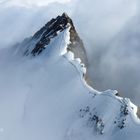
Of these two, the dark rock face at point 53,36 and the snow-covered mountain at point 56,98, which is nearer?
the snow-covered mountain at point 56,98

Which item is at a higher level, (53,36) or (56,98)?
(53,36)

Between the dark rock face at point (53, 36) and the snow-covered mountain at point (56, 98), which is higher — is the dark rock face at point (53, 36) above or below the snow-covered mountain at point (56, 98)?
above

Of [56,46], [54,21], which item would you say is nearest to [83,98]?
[56,46]

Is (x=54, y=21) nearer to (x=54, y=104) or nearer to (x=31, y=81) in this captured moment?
(x=31, y=81)

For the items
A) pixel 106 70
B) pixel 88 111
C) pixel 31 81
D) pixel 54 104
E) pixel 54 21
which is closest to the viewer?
pixel 88 111

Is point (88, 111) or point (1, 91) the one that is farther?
point (1, 91)

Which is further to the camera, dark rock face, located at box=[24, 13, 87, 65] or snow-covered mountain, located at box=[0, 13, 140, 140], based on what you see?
dark rock face, located at box=[24, 13, 87, 65]

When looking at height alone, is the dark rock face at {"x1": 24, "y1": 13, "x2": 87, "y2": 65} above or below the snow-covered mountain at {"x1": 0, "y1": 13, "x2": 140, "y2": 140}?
above
